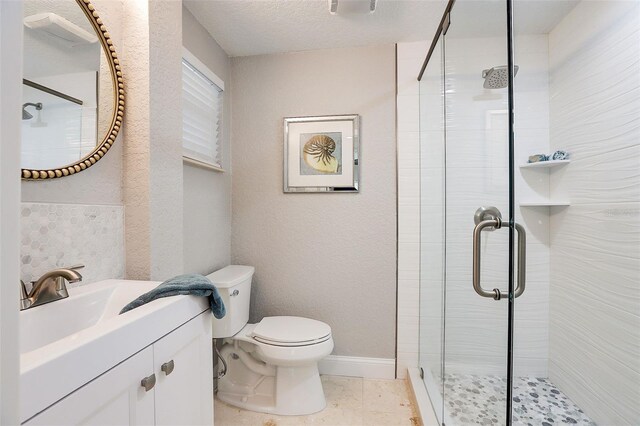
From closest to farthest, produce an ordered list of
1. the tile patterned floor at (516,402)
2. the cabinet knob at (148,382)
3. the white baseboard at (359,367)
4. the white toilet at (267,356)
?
1. the cabinet knob at (148,382)
2. the tile patterned floor at (516,402)
3. the white toilet at (267,356)
4. the white baseboard at (359,367)

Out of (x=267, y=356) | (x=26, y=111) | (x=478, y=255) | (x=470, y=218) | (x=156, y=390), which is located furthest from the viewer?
(x=267, y=356)

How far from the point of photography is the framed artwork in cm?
197

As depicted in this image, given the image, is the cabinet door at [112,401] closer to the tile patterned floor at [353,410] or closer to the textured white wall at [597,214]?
the tile patterned floor at [353,410]

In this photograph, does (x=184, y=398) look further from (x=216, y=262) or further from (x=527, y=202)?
(x=527, y=202)

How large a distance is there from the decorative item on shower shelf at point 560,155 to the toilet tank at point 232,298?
5.95 feet

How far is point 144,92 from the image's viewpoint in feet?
3.70

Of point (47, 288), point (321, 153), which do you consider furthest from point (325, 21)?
point (47, 288)

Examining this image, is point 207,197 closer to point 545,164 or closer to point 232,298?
point 232,298

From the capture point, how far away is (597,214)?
126 cm

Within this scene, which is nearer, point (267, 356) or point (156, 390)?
point (156, 390)

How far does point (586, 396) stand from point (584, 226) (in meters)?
0.79

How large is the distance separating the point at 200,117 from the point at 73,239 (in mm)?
1068

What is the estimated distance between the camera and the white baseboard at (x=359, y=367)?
192 cm

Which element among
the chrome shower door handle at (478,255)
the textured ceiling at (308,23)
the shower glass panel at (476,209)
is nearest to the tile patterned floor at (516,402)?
the shower glass panel at (476,209)
